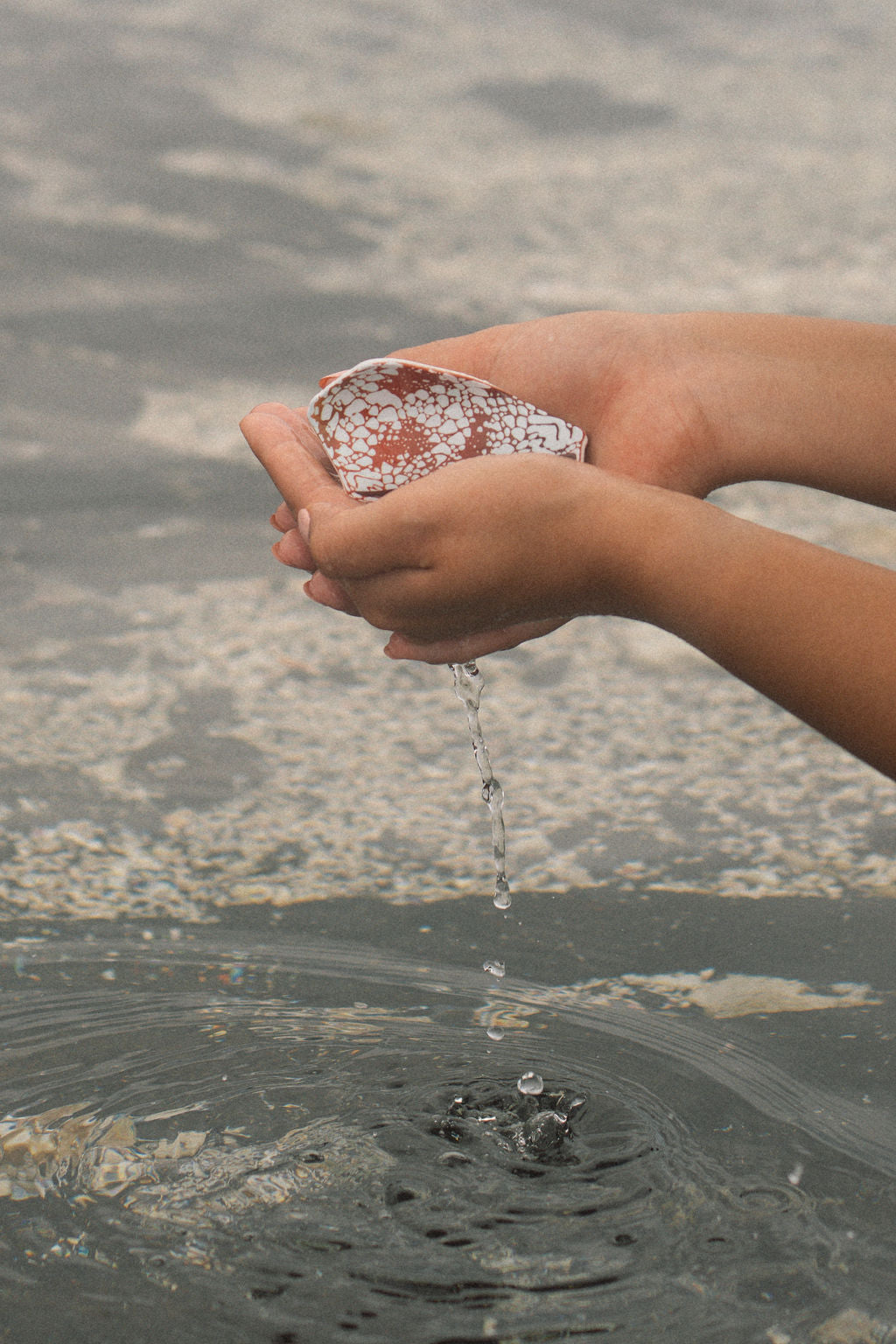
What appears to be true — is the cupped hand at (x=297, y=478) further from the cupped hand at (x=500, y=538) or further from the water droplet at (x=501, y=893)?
the water droplet at (x=501, y=893)

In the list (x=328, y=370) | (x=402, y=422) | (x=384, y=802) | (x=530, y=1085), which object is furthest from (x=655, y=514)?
(x=328, y=370)

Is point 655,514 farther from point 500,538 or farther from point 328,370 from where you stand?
point 328,370

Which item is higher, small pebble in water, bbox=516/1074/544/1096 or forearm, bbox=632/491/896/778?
forearm, bbox=632/491/896/778

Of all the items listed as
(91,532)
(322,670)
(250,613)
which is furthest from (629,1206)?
(91,532)

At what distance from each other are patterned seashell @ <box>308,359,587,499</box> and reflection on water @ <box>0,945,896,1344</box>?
338mm

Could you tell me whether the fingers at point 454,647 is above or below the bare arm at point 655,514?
below

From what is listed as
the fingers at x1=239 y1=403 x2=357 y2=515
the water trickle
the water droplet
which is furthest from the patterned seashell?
the water droplet

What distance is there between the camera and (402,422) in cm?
91

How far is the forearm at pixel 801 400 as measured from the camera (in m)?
0.94

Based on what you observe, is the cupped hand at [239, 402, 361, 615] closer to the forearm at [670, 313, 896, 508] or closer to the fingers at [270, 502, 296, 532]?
the fingers at [270, 502, 296, 532]

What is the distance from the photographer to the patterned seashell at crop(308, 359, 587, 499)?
35.3 inches

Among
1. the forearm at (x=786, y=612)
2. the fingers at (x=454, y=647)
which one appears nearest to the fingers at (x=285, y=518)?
the fingers at (x=454, y=647)

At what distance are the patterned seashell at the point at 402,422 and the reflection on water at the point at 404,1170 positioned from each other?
338mm

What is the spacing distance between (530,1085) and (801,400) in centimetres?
45
